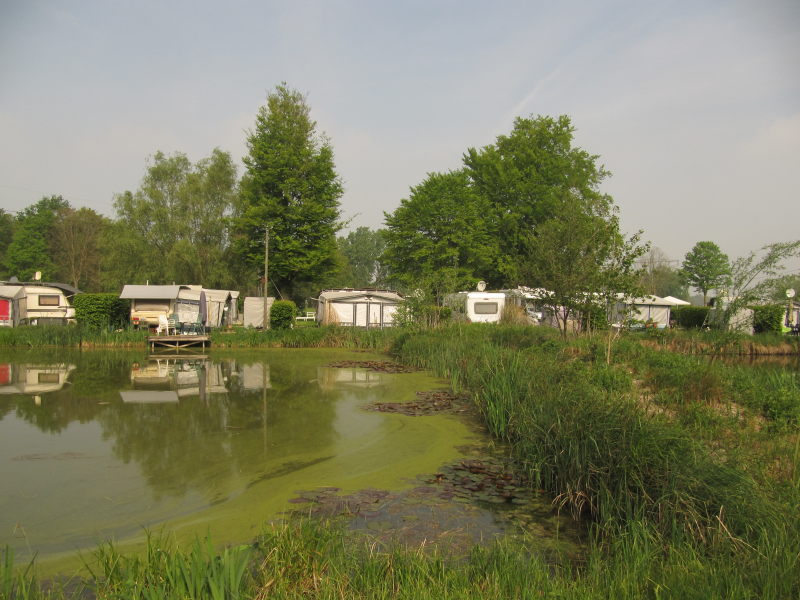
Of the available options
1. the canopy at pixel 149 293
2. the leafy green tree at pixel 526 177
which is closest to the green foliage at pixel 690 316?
the leafy green tree at pixel 526 177

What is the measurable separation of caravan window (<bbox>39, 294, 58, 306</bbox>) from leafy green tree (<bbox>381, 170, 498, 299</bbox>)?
1671cm

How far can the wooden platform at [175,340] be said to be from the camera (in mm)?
18891

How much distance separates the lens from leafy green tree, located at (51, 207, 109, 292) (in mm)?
44062

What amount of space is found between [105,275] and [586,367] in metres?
32.2

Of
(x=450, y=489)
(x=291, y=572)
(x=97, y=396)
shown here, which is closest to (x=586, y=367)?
(x=450, y=489)

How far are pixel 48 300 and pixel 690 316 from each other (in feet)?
100

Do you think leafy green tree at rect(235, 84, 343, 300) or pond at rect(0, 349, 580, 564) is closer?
pond at rect(0, 349, 580, 564)

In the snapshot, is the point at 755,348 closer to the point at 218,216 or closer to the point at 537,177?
the point at 537,177

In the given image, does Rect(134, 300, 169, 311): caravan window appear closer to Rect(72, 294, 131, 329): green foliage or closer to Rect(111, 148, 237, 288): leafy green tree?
Rect(72, 294, 131, 329): green foliage

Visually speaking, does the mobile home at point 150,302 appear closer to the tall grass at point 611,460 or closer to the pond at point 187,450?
the pond at point 187,450

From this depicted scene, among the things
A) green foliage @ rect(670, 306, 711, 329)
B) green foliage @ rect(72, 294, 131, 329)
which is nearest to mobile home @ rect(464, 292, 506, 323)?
green foliage @ rect(670, 306, 711, 329)

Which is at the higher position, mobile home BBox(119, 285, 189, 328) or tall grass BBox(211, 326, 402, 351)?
mobile home BBox(119, 285, 189, 328)

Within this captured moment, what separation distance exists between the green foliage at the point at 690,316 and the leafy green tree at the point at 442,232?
10.0 m

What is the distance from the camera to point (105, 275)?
32.9 meters
